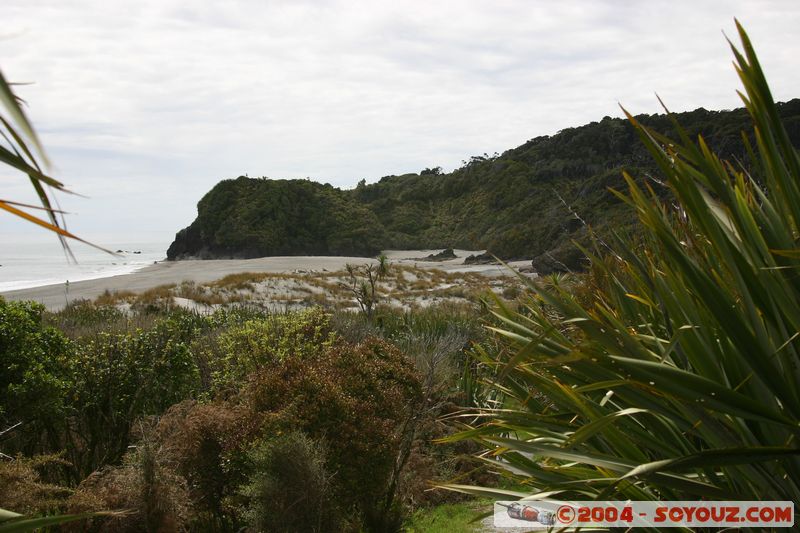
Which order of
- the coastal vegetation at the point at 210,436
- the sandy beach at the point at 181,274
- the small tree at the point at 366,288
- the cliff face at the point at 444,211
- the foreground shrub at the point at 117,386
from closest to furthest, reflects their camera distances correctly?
1. the coastal vegetation at the point at 210,436
2. the foreground shrub at the point at 117,386
3. the small tree at the point at 366,288
4. the sandy beach at the point at 181,274
5. the cliff face at the point at 444,211

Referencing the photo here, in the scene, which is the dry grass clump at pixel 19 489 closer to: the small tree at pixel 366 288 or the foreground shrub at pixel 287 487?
the foreground shrub at pixel 287 487

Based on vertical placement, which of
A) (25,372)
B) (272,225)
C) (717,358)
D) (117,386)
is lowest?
(117,386)

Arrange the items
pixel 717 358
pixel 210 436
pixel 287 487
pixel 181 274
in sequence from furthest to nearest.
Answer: pixel 181 274 → pixel 210 436 → pixel 287 487 → pixel 717 358

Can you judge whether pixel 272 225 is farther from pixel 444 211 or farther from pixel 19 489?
pixel 19 489

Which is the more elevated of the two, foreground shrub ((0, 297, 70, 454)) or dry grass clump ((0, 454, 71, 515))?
foreground shrub ((0, 297, 70, 454))

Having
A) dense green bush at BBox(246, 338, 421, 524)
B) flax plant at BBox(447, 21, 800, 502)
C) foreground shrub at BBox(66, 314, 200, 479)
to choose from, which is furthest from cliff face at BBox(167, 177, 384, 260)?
flax plant at BBox(447, 21, 800, 502)

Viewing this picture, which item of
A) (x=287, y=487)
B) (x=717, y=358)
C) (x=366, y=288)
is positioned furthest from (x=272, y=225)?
(x=717, y=358)

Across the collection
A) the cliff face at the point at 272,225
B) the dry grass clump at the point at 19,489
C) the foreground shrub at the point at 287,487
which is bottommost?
the foreground shrub at the point at 287,487

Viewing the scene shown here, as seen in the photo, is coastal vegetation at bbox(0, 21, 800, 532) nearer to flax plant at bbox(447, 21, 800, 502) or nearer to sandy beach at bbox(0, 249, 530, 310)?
flax plant at bbox(447, 21, 800, 502)

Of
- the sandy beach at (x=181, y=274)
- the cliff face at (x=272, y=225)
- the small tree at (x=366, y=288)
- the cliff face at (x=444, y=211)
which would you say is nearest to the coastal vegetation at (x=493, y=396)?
the small tree at (x=366, y=288)

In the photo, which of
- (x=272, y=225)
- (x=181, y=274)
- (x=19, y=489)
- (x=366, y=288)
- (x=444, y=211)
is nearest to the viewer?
(x=19, y=489)

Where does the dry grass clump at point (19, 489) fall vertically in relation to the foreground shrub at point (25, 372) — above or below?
below

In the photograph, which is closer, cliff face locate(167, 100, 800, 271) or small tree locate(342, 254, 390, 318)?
small tree locate(342, 254, 390, 318)

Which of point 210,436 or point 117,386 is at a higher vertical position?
point 117,386
